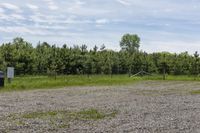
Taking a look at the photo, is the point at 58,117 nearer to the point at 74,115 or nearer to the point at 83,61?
the point at 74,115

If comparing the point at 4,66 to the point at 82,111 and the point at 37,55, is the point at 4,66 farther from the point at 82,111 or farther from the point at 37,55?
the point at 82,111

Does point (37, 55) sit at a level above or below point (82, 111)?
above

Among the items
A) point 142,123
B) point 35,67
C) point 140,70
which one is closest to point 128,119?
point 142,123

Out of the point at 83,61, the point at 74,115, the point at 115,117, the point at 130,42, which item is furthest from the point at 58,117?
the point at 130,42

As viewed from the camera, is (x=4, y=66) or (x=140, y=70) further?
(x=140, y=70)

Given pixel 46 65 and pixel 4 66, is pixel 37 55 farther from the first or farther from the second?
pixel 4 66

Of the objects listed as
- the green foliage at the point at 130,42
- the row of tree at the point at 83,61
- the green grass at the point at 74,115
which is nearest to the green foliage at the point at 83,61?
the row of tree at the point at 83,61

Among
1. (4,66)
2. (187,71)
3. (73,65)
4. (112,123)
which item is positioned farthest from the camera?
(187,71)

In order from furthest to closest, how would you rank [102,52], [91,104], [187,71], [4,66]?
[102,52]
[187,71]
[4,66]
[91,104]

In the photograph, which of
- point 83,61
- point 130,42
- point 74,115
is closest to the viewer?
point 74,115

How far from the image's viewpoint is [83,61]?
67688 mm

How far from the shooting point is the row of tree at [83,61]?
59.4 metres

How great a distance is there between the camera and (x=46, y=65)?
63531 millimetres

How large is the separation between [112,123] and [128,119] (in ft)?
4.08
